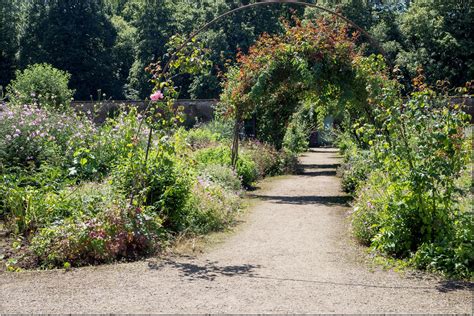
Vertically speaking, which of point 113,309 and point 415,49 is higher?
point 415,49

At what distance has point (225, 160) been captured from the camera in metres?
14.7

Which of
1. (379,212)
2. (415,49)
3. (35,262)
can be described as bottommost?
(35,262)

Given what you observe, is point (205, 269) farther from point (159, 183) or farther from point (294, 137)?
point (294, 137)

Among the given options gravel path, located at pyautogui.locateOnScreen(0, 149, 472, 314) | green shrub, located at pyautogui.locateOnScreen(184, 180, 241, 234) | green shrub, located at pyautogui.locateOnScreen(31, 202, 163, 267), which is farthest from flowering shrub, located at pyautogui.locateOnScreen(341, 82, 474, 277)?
green shrub, located at pyautogui.locateOnScreen(31, 202, 163, 267)

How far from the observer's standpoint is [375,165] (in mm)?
7602

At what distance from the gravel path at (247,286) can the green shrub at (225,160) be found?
6.25m

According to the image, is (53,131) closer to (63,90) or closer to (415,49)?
(63,90)

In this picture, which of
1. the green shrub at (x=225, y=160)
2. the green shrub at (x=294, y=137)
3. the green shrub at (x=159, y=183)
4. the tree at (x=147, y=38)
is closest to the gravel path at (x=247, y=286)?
the green shrub at (x=159, y=183)

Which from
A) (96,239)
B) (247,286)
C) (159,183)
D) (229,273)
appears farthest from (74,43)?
(247,286)

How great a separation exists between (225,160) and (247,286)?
8910 mm

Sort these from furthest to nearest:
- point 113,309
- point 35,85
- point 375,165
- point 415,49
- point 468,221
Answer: point 415,49 < point 35,85 < point 375,165 < point 468,221 < point 113,309

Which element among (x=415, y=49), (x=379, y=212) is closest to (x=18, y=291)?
(x=379, y=212)

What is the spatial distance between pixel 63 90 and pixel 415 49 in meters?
23.0

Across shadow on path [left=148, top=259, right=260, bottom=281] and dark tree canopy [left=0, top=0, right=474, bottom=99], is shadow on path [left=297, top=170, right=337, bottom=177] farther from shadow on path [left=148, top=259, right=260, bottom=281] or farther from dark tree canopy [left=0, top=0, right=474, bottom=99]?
dark tree canopy [left=0, top=0, right=474, bottom=99]
